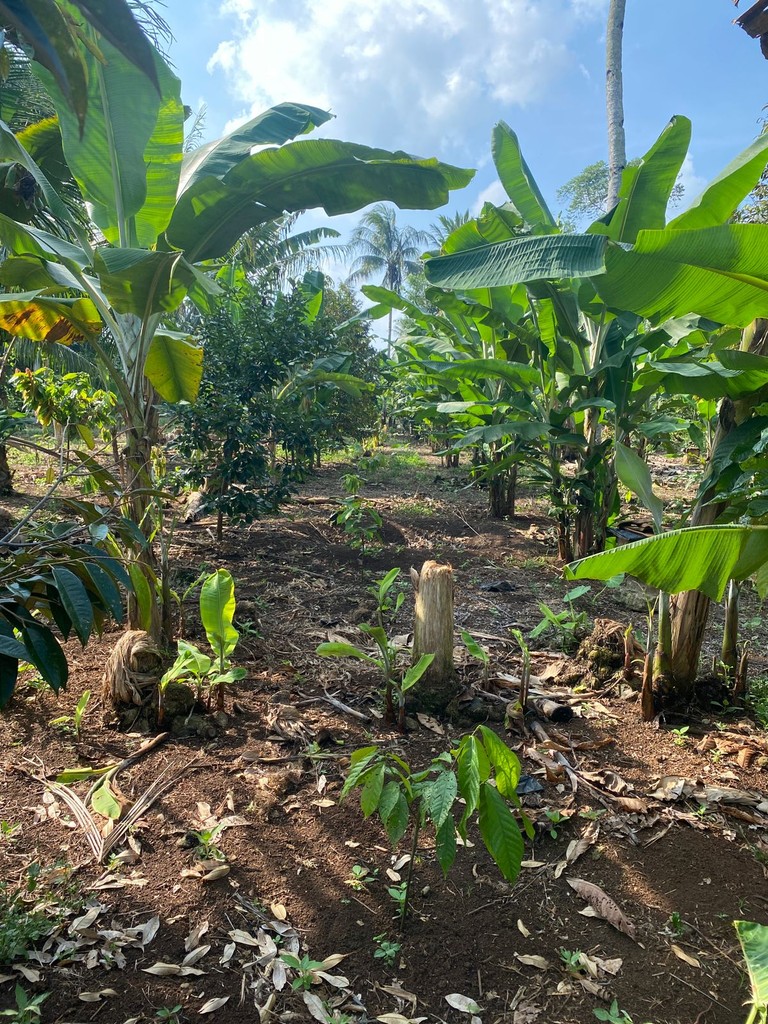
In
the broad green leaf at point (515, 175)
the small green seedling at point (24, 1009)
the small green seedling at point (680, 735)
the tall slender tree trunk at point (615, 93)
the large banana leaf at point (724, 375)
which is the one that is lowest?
the small green seedling at point (24, 1009)

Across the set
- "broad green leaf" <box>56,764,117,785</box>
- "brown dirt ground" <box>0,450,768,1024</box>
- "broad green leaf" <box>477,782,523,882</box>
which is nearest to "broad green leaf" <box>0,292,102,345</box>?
"brown dirt ground" <box>0,450,768,1024</box>

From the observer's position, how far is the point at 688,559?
85.9 inches

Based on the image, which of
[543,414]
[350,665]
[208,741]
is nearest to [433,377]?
[543,414]

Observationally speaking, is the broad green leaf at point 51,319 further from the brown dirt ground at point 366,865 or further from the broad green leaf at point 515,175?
the broad green leaf at point 515,175

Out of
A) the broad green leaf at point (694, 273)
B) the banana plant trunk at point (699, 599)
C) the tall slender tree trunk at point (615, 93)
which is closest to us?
the broad green leaf at point (694, 273)

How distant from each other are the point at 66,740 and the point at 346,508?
10.3 feet

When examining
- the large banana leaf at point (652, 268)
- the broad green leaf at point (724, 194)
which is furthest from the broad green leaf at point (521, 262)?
the broad green leaf at point (724, 194)

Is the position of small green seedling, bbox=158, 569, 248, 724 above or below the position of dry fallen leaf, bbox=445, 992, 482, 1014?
above

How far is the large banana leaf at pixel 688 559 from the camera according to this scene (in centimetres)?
215

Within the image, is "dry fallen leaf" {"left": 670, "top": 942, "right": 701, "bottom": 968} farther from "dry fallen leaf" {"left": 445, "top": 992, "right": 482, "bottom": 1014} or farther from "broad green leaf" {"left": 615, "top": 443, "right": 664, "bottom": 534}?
"broad green leaf" {"left": 615, "top": 443, "right": 664, "bottom": 534}

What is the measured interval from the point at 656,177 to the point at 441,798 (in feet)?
12.7

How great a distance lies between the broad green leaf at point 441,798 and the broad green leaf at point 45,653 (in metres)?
0.99

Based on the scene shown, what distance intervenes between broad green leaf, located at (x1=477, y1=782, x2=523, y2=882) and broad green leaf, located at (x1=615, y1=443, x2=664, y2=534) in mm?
1774

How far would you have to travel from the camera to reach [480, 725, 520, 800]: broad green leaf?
1.69m
